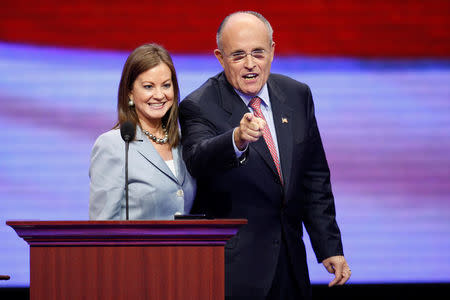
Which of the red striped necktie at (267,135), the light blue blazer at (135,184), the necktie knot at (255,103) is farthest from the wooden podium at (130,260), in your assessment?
the necktie knot at (255,103)

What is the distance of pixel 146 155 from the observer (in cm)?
246

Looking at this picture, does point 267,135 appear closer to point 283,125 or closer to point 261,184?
point 283,125

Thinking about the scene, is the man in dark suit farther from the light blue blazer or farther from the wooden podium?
the wooden podium

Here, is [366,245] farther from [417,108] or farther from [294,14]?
[294,14]

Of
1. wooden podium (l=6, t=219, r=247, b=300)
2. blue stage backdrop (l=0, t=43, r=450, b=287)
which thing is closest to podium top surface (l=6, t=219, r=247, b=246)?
wooden podium (l=6, t=219, r=247, b=300)

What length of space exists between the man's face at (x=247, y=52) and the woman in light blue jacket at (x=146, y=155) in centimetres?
27

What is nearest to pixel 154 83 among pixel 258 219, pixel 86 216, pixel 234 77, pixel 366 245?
pixel 234 77

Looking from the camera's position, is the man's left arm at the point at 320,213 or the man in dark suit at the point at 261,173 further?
the man's left arm at the point at 320,213

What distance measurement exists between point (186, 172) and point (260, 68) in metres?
0.50

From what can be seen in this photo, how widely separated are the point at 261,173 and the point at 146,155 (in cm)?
45

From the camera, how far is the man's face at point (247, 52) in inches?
97.4

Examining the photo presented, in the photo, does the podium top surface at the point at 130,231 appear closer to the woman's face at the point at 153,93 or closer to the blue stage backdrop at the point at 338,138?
the woman's face at the point at 153,93

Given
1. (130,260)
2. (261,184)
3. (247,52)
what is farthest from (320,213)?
(130,260)

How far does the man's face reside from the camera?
2.47 meters
